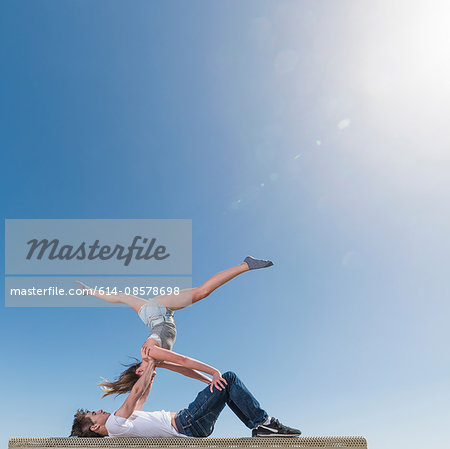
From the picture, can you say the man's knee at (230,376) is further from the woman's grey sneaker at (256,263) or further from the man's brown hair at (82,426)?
the woman's grey sneaker at (256,263)

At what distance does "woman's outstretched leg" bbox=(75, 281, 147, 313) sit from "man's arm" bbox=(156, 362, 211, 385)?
4.25ft

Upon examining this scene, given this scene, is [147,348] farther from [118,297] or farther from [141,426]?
[118,297]

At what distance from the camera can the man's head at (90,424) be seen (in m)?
4.69

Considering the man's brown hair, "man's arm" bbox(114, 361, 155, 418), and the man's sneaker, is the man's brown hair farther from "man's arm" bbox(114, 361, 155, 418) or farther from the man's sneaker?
the man's sneaker

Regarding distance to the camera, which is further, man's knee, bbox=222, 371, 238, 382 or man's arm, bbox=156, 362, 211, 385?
man's arm, bbox=156, 362, 211, 385

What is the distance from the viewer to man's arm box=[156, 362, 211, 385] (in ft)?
17.9

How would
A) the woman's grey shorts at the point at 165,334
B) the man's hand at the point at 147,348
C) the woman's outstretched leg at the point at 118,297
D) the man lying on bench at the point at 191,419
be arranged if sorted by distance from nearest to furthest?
the man lying on bench at the point at 191,419 < the man's hand at the point at 147,348 < the woman's grey shorts at the point at 165,334 < the woman's outstretched leg at the point at 118,297

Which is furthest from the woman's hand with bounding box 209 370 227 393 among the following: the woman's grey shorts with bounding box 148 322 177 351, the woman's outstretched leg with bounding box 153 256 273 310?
the woman's outstretched leg with bounding box 153 256 273 310

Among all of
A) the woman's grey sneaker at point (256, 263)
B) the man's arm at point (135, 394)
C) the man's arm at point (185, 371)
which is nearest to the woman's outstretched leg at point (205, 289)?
the woman's grey sneaker at point (256, 263)

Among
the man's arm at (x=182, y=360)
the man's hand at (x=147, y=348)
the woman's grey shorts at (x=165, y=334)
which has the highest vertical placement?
the woman's grey shorts at (x=165, y=334)

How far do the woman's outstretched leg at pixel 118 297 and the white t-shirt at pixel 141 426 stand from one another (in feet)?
6.91

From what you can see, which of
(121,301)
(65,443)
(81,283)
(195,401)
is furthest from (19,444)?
(81,283)

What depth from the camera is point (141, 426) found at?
466 centimetres

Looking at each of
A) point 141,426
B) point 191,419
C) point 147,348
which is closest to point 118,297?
point 147,348
